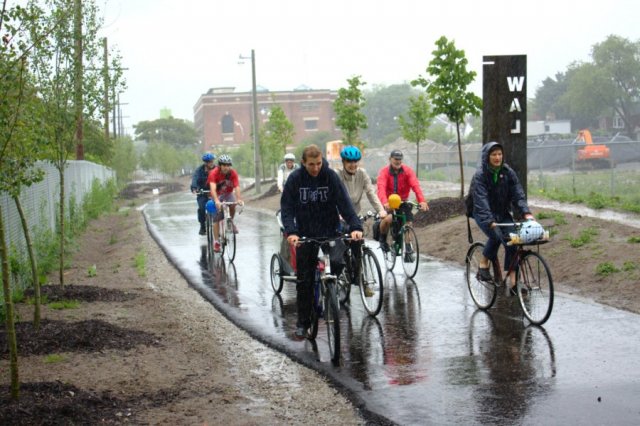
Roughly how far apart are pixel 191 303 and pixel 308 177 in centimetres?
425

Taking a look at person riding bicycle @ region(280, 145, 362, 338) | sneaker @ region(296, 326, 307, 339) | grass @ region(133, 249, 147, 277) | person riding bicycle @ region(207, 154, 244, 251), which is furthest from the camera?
person riding bicycle @ region(207, 154, 244, 251)

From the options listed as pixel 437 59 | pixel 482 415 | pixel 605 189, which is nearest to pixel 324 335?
pixel 482 415

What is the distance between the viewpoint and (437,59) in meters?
22.2

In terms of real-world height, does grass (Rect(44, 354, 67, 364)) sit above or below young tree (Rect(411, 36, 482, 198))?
below

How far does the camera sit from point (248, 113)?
434 ft

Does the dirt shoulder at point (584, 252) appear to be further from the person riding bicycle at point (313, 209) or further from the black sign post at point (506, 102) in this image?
the person riding bicycle at point (313, 209)

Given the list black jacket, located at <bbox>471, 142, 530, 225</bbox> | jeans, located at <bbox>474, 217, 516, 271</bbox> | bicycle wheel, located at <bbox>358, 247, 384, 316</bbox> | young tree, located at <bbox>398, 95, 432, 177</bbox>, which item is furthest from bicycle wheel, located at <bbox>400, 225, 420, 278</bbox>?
young tree, located at <bbox>398, 95, 432, 177</bbox>

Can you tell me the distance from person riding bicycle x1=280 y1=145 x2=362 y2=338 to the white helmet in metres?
1.84

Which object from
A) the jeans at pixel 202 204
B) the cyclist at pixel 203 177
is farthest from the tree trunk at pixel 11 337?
the jeans at pixel 202 204

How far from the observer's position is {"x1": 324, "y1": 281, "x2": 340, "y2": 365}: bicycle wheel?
779 centimetres

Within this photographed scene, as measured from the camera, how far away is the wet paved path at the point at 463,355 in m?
6.12

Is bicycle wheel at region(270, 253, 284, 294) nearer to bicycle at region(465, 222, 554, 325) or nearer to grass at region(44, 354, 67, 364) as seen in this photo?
bicycle at region(465, 222, 554, 325)

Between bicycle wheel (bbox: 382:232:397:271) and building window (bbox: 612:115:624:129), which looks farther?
building window (bbox: 612:115:624:129)

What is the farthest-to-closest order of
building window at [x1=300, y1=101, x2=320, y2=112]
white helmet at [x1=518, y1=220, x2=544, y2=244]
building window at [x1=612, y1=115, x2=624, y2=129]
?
building window at [x1=300, y1=101, x2=320, y2=112]
building window at [x1=612, y1=115, x2=624, y2=129]
white helmet at [x1=518, y1=220, x2=544, y2=244]
